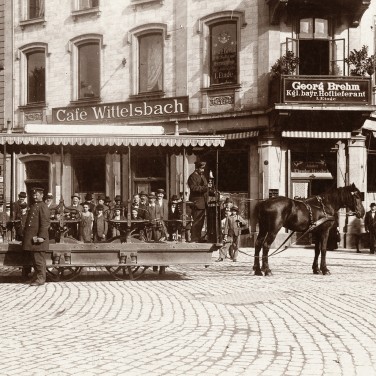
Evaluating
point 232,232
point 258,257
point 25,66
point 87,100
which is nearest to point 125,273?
point 258,257

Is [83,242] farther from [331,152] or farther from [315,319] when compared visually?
[331,152]

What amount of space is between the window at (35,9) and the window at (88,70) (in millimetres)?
2622

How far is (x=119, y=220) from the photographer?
13.2 m

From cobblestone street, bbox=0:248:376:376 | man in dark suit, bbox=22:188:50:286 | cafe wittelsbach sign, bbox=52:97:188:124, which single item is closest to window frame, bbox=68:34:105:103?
cafe wittelsbach sign, bbox=52:97:188:124

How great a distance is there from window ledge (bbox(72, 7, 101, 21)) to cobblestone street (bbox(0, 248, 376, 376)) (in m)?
16.0

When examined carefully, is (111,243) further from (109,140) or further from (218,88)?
(218,88)

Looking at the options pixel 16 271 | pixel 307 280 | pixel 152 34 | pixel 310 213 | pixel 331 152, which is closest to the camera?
pixel 307 280

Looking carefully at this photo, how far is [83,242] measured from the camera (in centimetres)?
1334

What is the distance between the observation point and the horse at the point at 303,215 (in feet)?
46.6

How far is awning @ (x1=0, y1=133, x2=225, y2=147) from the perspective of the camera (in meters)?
12.9

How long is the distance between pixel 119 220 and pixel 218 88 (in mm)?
12080

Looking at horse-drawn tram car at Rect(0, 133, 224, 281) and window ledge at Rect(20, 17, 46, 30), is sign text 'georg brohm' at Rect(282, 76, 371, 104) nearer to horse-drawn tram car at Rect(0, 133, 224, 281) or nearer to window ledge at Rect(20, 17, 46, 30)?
horse-drawn tram car at Rect(0, 133, 224, 281)

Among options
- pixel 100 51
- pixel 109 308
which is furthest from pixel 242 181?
pixel 109 308

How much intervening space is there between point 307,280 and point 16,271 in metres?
6.82
